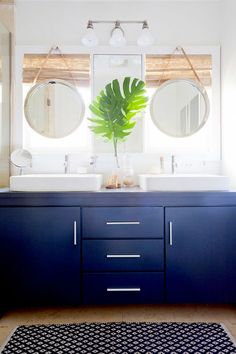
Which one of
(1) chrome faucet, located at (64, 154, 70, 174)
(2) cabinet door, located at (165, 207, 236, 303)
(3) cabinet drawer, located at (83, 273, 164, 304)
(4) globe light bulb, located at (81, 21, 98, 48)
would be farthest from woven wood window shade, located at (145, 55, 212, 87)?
(3) cabinet drawer, located at (83, 273, 164, 304)

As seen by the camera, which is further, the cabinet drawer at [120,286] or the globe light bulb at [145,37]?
the globe light bulb at [145,37]

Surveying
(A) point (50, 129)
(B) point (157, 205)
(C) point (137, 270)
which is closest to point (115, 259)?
(C) point (137, 270)

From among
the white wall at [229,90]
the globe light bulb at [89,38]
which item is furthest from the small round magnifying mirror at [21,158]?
the white wall at [229,90]

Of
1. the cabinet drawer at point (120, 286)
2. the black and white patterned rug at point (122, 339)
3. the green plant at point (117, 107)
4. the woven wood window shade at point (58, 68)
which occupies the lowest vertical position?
the black and white patterned rug at point (122, 339)

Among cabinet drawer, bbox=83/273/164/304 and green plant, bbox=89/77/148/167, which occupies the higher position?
green plant, bbox=89/77/148/167

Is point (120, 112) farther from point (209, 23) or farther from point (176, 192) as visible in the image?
point (209, 23)

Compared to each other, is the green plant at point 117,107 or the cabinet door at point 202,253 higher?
the green plant at point 117,107

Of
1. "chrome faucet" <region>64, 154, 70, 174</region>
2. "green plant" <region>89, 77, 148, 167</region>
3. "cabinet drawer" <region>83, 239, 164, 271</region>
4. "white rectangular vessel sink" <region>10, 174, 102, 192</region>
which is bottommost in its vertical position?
"cabinet drawer" <region>83, 239, 164, 271</region>

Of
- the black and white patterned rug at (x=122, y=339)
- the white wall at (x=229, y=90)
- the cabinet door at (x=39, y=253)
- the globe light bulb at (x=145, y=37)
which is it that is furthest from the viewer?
the globe light bulb at (x=145, y=37)

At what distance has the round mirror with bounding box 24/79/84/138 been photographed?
2.72m

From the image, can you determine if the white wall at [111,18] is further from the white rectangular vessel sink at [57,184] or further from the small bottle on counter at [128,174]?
the white rectangular vessel sink at [57,184]

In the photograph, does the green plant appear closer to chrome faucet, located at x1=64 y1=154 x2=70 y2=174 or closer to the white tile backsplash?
the white tile backsplash

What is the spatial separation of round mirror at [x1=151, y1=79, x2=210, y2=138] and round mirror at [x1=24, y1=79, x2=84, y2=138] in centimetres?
70

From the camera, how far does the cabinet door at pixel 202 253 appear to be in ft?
6.77
